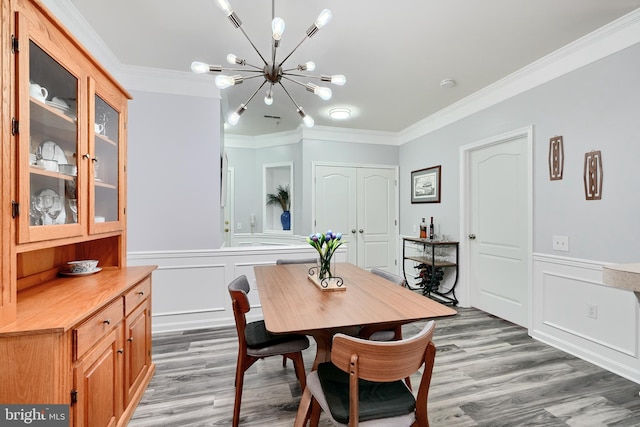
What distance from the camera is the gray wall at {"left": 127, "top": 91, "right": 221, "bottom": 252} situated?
2941 mm

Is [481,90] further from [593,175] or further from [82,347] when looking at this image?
[82,347]

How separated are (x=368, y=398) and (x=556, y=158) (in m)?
2.78

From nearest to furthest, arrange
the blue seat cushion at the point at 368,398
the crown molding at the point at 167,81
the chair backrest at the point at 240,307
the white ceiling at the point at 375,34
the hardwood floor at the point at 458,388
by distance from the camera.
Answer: the blue seat cushion at the point at 368,398 → the chair backrest at the point at 240,307 → the hardwood floor at the point at 458,388 → the white ceiling at the point at 375,34 → the crown molding at the point at 167,81

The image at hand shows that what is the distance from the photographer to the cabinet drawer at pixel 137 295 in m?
1.64

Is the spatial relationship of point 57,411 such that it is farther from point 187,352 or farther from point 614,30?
point 614,30

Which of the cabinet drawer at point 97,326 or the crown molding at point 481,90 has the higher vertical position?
the crown molding at point 481,90

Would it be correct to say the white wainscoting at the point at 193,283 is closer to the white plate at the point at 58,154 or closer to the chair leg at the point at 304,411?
the white plate at the point at 58,154

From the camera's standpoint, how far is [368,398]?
1.21 m

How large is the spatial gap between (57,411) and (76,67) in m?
1.55

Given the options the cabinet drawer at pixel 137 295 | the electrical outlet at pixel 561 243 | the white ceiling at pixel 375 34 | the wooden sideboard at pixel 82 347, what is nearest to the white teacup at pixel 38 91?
the wooden sideboard at pixel 82 347

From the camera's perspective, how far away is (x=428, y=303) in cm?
159

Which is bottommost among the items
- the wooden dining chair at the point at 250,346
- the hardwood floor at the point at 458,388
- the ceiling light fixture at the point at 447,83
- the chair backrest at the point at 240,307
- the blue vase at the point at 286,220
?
the hardwood floor at the point at 458,388

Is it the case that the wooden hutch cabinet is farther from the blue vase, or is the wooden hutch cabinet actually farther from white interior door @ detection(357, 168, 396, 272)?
white interior door @ detection(357, 168, 396, 272)

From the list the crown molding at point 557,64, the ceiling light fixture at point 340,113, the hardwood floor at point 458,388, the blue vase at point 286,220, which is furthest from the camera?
the blue vase at point 286,220
